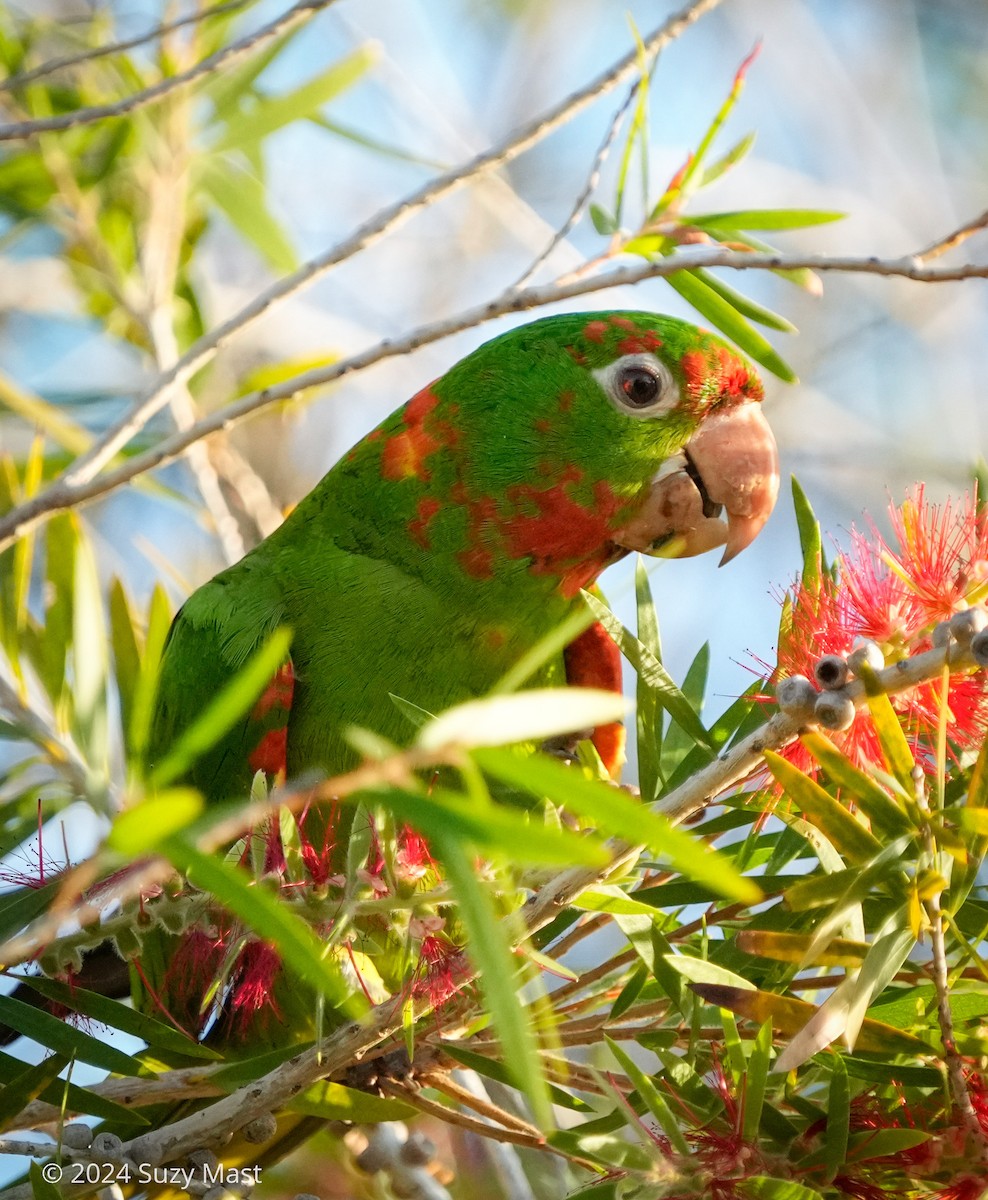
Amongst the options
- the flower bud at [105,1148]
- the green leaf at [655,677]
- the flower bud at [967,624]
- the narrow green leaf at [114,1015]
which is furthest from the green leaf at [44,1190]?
the flower bud at [967,624]

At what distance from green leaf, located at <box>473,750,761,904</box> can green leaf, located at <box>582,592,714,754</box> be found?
61cm

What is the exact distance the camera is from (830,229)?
17.2ft

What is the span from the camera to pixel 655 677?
133 centimetres

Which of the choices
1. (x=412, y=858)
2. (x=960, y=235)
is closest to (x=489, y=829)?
(x=412, y=858)

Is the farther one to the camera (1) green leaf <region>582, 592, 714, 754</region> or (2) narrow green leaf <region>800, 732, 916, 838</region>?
(1) green leaf <region>582, 592, 714, 754</region>

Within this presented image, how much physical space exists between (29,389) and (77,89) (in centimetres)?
75

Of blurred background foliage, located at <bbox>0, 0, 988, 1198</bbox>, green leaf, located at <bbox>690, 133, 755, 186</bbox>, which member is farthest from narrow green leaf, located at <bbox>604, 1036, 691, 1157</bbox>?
green leaf, located at <bbox>690, 133, 755, 186</bbox>

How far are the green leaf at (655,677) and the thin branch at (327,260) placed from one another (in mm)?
662

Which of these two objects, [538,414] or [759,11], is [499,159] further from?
[759,11]

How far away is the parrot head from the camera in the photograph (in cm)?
201

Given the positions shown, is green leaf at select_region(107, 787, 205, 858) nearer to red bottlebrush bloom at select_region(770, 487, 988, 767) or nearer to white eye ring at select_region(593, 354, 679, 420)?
red bottlebrush bloom at select_region(770, 487, 988, 767)

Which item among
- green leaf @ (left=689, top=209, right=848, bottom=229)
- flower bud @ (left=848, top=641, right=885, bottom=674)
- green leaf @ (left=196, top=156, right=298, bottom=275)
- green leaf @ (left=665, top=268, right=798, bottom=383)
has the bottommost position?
flower bud @ (left=848, top=641, right=885, bottom=674)

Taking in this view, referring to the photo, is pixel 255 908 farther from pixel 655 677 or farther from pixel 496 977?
pixel 655 677

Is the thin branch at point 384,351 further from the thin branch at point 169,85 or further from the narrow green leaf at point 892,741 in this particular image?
the narrow green leaf at point 892,741
